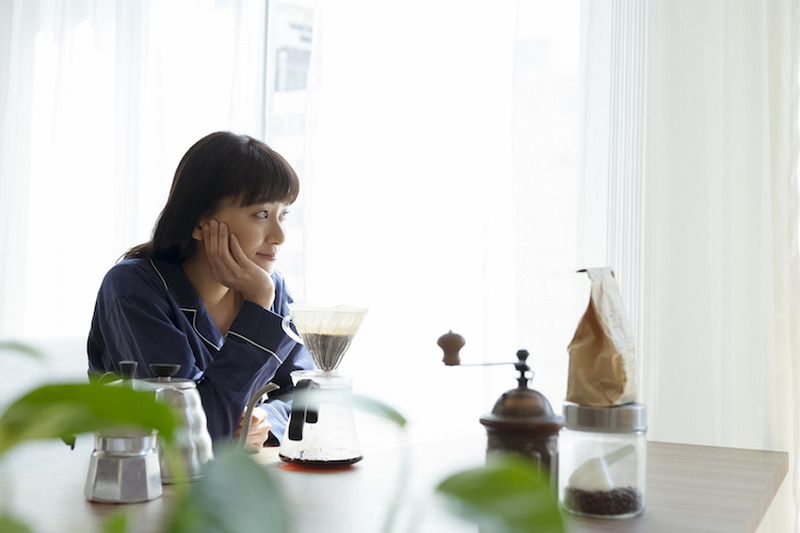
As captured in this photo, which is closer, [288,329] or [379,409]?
[379,409]

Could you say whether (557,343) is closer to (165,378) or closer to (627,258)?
(627,258)

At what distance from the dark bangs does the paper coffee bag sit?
3.38 ft

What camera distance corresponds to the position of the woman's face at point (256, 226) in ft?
6.15

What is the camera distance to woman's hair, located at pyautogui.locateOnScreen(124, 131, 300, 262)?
1.85 metres

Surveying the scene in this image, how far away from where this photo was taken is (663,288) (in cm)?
211

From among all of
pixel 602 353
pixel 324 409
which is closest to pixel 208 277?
pixel 324 409

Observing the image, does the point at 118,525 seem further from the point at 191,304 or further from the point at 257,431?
the point at 191,304

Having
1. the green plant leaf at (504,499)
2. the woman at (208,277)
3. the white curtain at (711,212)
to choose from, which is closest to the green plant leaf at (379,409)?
the green plant leaf at (504,499)

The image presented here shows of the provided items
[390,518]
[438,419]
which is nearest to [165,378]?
[390,518]

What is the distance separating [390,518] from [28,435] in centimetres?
11

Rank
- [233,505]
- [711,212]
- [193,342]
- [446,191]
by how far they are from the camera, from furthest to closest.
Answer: [446,191]
[711,212]
[193,342]
[233,505]

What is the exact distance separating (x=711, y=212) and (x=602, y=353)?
125 centimetres

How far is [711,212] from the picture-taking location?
2.06 m

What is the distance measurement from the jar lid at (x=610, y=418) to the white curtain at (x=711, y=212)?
3.84 ft
